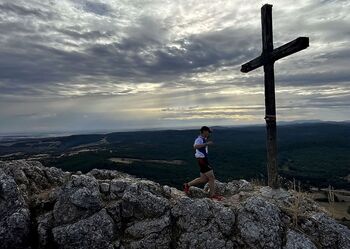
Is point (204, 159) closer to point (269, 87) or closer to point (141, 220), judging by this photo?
point (141, 220)

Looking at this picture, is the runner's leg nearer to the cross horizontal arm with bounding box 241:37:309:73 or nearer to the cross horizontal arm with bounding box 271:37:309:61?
the cross horizontal arm with bounding box 241:37:309:73

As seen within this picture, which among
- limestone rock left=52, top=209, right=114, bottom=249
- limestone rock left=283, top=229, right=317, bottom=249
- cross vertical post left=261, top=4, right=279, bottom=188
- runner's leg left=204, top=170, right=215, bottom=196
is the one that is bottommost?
limestone rock left=283, top=229, right=317, bottom=249

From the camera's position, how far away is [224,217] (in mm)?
11781

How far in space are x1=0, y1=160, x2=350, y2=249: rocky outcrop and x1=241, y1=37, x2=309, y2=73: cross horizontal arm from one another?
18.4ft

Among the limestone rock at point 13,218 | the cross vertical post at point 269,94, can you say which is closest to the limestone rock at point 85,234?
the limestone rock at point 13,218

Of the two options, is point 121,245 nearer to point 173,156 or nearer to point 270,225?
point 270,225

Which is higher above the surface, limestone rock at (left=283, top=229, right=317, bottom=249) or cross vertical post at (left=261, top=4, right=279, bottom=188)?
cross vertical post at (left=261, top=4, right=279, bottom=188)

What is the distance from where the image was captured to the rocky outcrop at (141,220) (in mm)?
11164

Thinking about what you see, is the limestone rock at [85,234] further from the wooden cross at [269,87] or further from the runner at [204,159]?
the wooden cross at [269,87]

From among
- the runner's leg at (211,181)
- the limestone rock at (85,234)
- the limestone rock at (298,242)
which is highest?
the runner's leg at (211,181)

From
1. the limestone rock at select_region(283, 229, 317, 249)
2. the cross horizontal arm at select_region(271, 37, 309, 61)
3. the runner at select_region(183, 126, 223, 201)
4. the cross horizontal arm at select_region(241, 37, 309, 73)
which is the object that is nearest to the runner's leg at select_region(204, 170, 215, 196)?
the runner at select_region(183, 126, 223, 201)

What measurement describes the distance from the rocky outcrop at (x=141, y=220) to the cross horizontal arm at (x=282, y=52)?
5.61 metres

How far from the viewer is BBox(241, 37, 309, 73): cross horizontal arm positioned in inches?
485

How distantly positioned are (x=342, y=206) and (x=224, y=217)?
258ft
